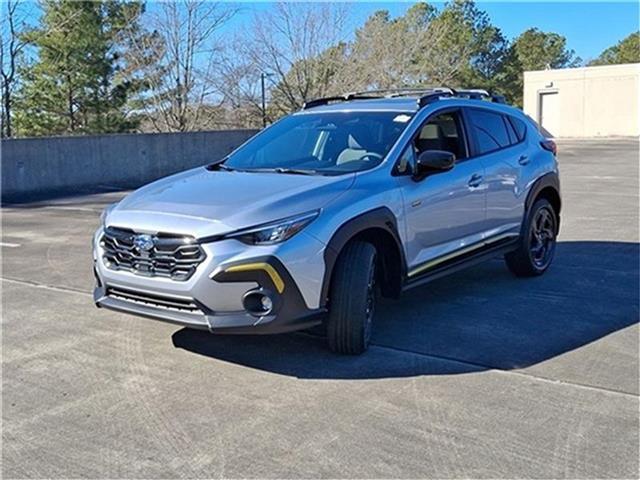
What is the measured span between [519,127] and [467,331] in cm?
267

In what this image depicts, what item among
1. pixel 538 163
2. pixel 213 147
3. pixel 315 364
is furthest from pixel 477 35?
pixel 315 364

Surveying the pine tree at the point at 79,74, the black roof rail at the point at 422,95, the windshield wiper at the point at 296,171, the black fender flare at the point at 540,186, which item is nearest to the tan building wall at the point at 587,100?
the pine tree at the point at 79,74

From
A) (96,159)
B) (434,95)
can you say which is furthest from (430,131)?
(96,159)

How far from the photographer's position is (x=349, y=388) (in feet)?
13.4

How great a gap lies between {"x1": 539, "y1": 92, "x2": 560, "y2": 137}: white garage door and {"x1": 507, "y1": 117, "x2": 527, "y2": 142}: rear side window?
39.7 m

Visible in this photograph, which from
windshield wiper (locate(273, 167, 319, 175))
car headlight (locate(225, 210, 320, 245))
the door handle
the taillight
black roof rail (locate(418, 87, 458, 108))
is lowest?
car headlight (locate(225, 210, 320, 245))

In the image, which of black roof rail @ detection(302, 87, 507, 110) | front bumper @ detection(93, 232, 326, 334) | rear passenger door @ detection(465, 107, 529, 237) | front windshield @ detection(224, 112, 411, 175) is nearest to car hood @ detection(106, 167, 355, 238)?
front bumper @ detection(93, 232, 326, 334)

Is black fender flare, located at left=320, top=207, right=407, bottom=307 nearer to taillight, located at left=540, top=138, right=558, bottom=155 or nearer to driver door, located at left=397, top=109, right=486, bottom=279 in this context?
driver door, located at left=397, top=109, right=486, bottom=279

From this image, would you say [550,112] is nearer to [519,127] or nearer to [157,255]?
[519,127]

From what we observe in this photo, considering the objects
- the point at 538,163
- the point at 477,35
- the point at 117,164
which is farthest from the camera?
the point at 477,35

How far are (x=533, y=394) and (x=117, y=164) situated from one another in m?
17.0

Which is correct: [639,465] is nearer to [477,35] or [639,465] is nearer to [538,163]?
[538,163]

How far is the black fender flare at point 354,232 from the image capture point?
423 centimetres

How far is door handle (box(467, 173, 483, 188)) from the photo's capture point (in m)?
5.71
